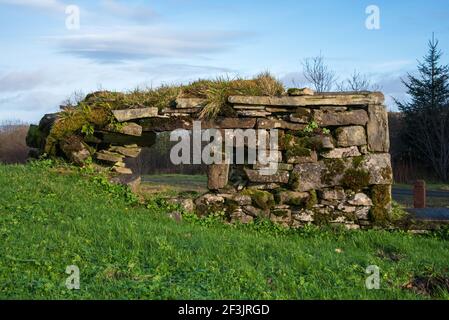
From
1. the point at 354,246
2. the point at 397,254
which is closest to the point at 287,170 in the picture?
the point at 354,246

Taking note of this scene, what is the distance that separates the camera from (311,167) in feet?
31.0

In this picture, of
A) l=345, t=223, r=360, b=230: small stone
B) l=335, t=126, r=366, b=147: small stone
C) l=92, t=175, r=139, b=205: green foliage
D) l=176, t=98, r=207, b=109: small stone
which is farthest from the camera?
l=176, t=98, r=207, b=109: small stone

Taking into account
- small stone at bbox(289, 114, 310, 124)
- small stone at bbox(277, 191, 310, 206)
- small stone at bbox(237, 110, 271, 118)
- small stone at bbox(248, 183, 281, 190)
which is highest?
small stone at bbox(237, 110, 271, 118)

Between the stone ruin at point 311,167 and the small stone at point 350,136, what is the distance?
0.02 m

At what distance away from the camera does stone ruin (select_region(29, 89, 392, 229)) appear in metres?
9.42

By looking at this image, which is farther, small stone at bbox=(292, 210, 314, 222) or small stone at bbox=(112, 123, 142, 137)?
small stone at bbox=(112, 123, 142, 137)

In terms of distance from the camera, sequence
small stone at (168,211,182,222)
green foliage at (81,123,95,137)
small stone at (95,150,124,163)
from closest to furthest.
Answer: small stone at (168,211,182,222) → green foliage at (81,123,95,137) → small stone at (95,150,124,163)

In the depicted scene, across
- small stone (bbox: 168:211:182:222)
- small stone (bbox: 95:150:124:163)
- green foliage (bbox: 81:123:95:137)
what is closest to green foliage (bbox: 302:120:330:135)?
small stone (bbox: 168:211:182:222)

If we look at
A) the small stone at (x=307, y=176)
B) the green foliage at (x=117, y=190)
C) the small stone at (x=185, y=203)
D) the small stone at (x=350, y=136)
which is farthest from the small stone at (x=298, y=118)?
the green foliage at (x=117, y=190)

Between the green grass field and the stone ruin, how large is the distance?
562 millimetres

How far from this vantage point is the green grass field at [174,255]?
490cm

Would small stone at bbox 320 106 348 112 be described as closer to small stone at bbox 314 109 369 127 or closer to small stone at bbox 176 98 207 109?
small stone at bbox 314 109 369 127

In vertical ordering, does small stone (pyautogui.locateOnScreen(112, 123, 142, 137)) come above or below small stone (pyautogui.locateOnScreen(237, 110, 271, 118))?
below

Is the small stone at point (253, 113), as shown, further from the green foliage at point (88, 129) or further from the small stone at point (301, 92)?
the green foliage at point (88, 129)
